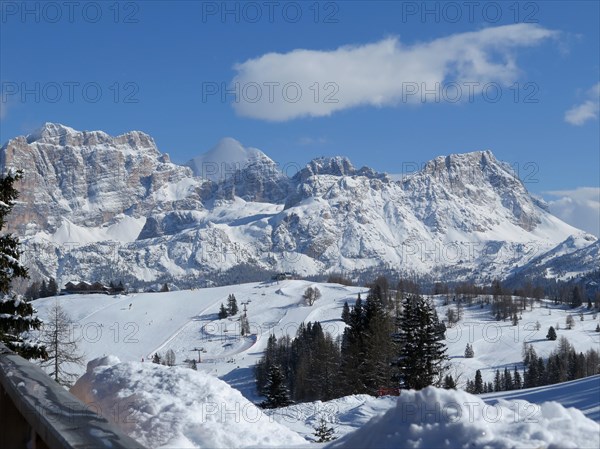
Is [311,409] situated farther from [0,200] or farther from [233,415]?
[233,415]

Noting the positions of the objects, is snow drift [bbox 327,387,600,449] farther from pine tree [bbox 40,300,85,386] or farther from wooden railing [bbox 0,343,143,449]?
pine tree [bbox 40,300,85,386]

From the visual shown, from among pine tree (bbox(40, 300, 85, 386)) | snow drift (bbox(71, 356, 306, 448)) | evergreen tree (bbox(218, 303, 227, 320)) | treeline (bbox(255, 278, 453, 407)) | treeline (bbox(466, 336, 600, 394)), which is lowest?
treeline (bbox(466, 336, 600, 394))

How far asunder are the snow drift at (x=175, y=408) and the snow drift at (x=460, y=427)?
2.13 metres

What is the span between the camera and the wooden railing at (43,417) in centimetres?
307

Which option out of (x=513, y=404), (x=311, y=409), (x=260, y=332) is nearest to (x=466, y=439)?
(x=513, y=404)

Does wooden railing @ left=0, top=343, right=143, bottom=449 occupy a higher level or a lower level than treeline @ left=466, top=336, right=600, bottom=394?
higher

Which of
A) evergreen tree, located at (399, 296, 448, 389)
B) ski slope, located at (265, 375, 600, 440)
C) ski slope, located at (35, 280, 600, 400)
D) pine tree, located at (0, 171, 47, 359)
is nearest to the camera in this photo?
ski slope, located at (265, 375, 600, 440)

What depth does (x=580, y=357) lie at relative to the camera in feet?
334

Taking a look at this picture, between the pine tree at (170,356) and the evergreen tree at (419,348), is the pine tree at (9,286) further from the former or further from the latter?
the pine tree at (170,356)

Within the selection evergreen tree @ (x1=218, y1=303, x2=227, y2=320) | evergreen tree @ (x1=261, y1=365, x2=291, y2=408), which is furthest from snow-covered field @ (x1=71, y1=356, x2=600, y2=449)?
evergreen tree @ (x1=218, y1=303, x2=227, y2=320)

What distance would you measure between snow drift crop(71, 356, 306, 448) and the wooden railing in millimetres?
1070

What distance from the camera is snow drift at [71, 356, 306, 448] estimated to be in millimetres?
5543

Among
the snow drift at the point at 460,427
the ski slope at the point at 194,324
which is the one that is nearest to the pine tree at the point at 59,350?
the snow drift at the point at 460,427

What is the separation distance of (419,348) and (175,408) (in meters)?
35.7
